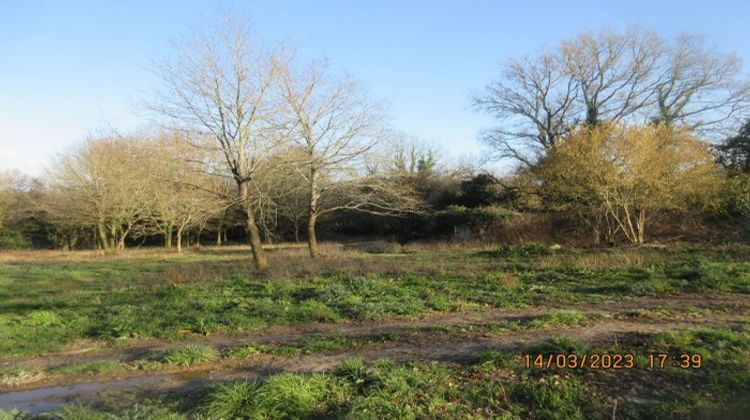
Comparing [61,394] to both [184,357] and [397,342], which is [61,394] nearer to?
[184,357]

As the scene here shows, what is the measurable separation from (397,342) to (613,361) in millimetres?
2890

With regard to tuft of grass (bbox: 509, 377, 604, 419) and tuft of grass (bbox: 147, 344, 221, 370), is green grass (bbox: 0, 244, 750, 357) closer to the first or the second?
Answer: tuft of grass (bbox: 147, 344, 221, 370)

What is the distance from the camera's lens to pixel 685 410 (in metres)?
4.30

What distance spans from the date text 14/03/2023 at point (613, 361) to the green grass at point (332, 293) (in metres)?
3.98

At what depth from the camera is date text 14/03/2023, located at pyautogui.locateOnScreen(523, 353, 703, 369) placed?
5.35 metres

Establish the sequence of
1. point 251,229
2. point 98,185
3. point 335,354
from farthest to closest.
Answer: point 98,185 → point 251,229 → point 335,354

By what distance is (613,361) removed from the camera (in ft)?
18.0

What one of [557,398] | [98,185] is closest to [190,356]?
[557,398]

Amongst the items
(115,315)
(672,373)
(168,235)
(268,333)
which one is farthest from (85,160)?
(672,373)

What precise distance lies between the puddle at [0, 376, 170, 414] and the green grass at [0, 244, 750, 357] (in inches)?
95.2

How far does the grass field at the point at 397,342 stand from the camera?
4.75m

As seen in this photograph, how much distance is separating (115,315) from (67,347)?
5.73 ft

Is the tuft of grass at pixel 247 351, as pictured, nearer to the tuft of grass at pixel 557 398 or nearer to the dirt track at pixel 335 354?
the dirt track at pixel 335 354


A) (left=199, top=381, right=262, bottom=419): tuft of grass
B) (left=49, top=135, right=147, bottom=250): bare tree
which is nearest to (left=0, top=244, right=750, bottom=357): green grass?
(left=199, top=381, right=262, bottom=419): tuft of grass
